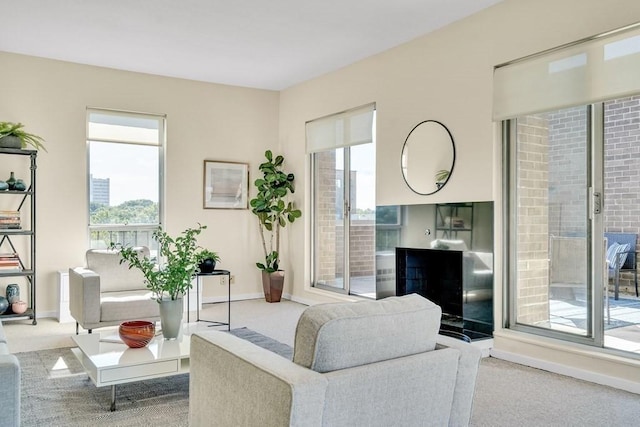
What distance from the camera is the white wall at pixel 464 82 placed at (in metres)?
3.62

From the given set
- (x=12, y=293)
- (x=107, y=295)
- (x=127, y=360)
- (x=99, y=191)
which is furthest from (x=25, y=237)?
(x=127, y=360)

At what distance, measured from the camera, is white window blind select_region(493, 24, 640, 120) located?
3.27m

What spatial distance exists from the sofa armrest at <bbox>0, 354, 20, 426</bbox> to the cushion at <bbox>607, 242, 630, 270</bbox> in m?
3.45

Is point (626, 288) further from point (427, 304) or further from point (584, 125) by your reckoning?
point (427, 304)

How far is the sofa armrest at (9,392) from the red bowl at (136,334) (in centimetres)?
131

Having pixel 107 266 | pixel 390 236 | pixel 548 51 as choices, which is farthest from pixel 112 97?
pixel 548 51

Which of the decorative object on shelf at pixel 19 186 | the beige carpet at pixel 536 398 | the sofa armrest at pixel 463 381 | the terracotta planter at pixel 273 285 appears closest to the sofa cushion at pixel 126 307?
the beige carpet at pixel 536 398

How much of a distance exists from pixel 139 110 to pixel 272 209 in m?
1.95

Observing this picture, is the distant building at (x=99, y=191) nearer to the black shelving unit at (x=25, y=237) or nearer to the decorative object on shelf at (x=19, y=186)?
the black shelving unit at (x=25, y=237)

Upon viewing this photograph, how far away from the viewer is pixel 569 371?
11.7 ft

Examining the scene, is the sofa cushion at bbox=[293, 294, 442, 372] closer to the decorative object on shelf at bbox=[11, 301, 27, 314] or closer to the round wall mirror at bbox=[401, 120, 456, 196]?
the round wall mirror at bbox=[401, 120, 456, 196]

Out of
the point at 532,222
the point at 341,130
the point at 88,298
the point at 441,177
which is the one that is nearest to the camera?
the point at 532,222

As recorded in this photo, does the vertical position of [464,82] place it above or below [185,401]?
above

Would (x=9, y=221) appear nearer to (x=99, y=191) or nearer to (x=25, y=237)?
(x=25, y=237)
